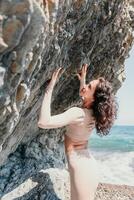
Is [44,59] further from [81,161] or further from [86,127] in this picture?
[81,161]

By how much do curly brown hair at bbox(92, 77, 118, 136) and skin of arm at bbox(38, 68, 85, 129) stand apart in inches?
8.3

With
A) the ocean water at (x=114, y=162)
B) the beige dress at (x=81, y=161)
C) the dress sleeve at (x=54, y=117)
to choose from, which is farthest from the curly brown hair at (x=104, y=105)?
the ocean water at (x=114, y=162)

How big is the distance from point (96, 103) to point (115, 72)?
4.28 m

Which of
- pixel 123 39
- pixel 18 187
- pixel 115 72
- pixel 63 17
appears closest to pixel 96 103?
pixel 63 17

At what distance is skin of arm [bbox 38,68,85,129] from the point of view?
602 centimetres

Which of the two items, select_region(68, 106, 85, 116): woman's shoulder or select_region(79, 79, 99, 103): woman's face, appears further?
select_region(79, 79, 99, 103): woman's face

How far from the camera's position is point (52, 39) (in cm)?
629

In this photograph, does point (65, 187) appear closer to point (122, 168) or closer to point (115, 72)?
point (115, 72)

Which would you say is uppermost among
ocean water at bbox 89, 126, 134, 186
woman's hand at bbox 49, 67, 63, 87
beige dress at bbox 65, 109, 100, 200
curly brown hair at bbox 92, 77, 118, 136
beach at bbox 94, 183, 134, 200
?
woman's hand at bbox 49, 67, 63, 87

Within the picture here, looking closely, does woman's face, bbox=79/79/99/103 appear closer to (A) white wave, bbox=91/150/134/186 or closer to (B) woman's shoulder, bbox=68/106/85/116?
(B) woman's shoulder, bbox=68/106/85/116

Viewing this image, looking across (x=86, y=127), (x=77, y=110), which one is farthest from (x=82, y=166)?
(x=77, y=110)

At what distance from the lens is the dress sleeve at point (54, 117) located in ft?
19.7

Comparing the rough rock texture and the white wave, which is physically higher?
the rough rock texture

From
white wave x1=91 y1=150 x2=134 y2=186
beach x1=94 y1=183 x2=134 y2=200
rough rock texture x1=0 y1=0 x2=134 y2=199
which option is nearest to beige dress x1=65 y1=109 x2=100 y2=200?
rough rock texture x1=0 y1=0 x2=134 y2=199
